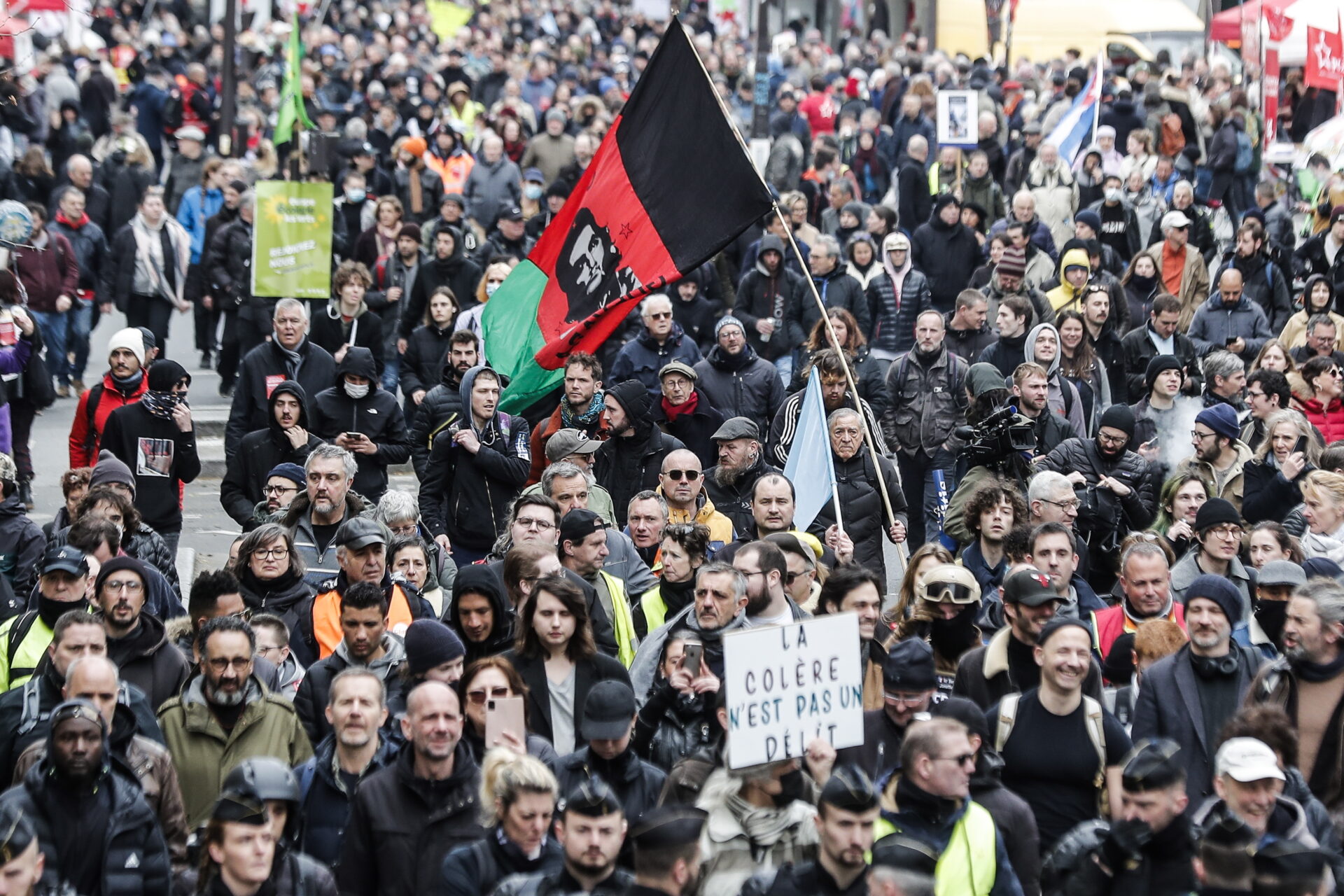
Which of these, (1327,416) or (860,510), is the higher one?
(1327,416)

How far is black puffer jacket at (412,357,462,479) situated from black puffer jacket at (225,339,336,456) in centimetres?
84

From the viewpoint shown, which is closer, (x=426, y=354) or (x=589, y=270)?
(x=589, y=270)

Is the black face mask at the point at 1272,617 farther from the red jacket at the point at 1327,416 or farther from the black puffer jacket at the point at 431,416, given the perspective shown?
the black puffer jacket at the point at 431,416

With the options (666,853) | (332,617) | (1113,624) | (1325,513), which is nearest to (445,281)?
(332,617)

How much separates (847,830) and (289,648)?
12.2ft

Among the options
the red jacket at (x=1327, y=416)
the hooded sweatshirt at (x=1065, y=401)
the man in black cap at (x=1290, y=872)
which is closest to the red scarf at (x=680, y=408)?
the hooded sweatshirt at (x=1065, y=401)

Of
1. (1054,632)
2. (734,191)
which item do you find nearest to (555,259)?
(734,191)

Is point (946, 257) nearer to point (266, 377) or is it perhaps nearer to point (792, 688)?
point (266, 377)

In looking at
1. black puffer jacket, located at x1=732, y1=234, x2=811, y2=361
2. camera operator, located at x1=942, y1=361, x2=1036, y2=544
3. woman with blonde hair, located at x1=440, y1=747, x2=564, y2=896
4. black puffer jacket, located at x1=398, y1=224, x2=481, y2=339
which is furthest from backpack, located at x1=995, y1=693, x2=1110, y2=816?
black puffer jacket, located at x1=398, y1=224, x2=481, y2=339

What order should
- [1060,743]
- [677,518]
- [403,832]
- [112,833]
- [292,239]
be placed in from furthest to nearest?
1. [292,239]
2. [677,518]
3. [1060,743]
4. [403,832]
5. [112,833]

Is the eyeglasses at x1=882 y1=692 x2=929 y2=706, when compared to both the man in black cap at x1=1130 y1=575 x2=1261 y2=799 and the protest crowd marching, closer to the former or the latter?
the protest crowd marching

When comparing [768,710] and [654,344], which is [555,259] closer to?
[654,344]

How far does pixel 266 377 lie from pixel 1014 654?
255 inches

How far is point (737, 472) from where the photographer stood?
11.2m
